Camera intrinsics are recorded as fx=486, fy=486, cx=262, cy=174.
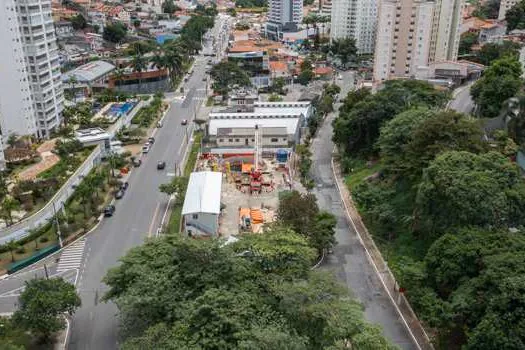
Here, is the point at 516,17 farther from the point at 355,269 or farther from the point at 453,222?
the point at 355,269

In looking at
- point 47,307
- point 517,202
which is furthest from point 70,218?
point 517,202

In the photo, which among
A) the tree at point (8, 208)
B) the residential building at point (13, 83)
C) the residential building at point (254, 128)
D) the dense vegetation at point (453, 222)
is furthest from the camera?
the residential building at point (254, 128)

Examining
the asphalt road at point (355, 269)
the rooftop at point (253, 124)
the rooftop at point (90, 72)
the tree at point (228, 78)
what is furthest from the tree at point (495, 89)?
the rooftop at point (90, 72)

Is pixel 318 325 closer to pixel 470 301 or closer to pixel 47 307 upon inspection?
pixel 470 301

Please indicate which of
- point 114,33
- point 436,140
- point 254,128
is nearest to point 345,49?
point 254,128

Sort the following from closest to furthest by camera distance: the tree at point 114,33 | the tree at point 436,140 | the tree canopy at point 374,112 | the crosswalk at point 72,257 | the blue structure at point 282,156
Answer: the crosswalk at point 72,257 → the tree at point 436,140 → the tree canopy at point 374,112 → the blue structure at point 282,156 → the tree at point 114,33

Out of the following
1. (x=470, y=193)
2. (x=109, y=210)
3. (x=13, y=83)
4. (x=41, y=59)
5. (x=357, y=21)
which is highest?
(x=357, y=21)

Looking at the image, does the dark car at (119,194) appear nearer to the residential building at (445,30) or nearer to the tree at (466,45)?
the residential building at (445,30)

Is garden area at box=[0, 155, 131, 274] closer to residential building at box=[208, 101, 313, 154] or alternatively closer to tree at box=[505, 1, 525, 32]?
residential building at box=[208, 101, 313, 154]

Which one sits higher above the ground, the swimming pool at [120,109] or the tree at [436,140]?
the tree at [436,140]
